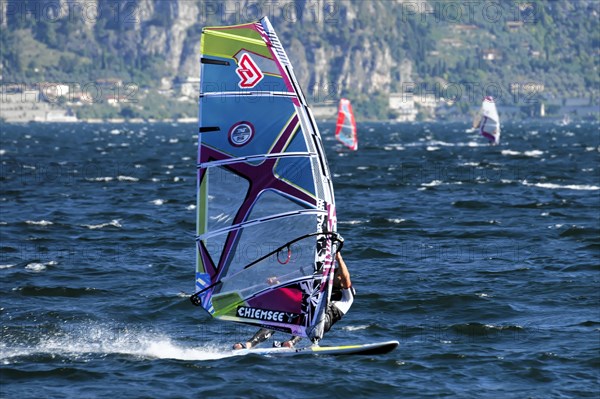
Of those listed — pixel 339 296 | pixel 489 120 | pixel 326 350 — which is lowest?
pixel 489 120

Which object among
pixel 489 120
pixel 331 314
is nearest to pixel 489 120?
Answer: pixel 489 120

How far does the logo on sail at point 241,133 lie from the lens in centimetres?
1591

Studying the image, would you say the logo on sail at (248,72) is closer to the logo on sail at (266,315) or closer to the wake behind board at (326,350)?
the logo on sail at (266,315)

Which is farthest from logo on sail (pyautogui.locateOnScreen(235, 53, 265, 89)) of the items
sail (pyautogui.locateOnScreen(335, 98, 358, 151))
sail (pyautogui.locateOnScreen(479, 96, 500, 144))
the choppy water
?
sail (pyautogui.locateOnScreen(479, 96, 500, 144))

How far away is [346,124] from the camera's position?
87.8m

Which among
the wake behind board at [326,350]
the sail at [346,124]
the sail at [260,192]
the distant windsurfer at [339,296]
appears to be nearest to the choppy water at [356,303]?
the wake behind board at [326,350]

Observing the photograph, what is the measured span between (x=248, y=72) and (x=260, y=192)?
6.16ft

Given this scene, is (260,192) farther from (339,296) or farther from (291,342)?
(291,342)

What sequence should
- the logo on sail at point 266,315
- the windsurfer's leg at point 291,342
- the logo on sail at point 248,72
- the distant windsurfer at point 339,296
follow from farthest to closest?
the windsurfer's leg at point 291,342 → the distant windsurfer at point 339,296 → the logo on sail at point 266,315 → the logo on sail at point 248,72

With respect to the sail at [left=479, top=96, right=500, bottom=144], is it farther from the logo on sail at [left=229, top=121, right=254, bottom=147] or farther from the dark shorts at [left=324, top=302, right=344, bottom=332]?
the logo on sail at [left=229, top=121, right=254, bottom=147]

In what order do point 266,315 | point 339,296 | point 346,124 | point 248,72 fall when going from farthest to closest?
point 346,124, point 339,296, point 266,315, point 248,72

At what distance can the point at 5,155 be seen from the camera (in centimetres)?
8612

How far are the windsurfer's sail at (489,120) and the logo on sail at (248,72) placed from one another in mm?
75533

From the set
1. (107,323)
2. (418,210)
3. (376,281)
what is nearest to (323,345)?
(107,323)
